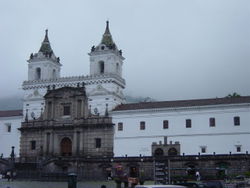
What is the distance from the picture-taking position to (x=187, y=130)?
56.7 metres

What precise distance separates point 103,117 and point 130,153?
6336 millimetres

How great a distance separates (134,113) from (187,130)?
7548 mm

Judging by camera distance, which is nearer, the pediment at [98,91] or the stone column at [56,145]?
the pediment at [98,91]

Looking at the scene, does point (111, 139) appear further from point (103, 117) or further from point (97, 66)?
point (97, 66)

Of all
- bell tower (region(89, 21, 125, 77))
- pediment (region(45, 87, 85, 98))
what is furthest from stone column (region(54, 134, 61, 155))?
bell tower (region(89, 21, 125, 77))

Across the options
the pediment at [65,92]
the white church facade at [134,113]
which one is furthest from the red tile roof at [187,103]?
the pediment at [65,92]

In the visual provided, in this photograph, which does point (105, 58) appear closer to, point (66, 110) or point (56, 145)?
point (66, 110)

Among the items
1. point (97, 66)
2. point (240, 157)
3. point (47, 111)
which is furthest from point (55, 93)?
point (240, 157)

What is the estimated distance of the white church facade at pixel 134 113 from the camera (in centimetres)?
5509

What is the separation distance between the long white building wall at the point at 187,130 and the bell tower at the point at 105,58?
7341 millimetres

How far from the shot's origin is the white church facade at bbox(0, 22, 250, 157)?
5509 cm

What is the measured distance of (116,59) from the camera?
215 ft

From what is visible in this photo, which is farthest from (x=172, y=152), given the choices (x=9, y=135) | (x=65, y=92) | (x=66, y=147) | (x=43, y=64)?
(x=9, y=135)

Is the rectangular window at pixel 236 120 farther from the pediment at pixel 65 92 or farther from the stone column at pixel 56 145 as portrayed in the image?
the stone column at pixel 56 145
